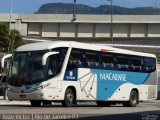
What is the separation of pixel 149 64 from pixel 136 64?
1.61 metres

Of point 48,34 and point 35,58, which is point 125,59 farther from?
point 48,34

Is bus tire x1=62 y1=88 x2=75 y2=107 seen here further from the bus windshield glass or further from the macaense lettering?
the macaense lettering

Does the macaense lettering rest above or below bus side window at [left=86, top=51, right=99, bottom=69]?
below

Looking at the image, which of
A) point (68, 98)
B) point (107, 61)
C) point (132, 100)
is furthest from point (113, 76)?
point (68, 98)

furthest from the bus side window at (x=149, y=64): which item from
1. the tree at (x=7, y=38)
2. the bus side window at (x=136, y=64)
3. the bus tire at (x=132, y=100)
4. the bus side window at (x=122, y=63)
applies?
the tree at (x=7, y=38)

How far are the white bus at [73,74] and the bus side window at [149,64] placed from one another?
0.78m

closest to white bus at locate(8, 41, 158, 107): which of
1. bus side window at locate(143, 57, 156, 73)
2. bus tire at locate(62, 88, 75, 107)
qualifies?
bus tire at locate(62, 88, 75, 107)

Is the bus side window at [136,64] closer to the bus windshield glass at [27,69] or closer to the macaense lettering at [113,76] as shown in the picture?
the macaense lettering at [113,76]

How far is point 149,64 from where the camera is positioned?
33.7 metres

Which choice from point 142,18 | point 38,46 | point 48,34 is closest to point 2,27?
point 48,34

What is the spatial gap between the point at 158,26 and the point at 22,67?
53877 millimetres

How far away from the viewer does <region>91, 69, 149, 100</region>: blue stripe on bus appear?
29.4 metres

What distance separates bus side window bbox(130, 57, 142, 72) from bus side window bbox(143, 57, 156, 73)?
0.58 m

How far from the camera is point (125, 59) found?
103 ft
